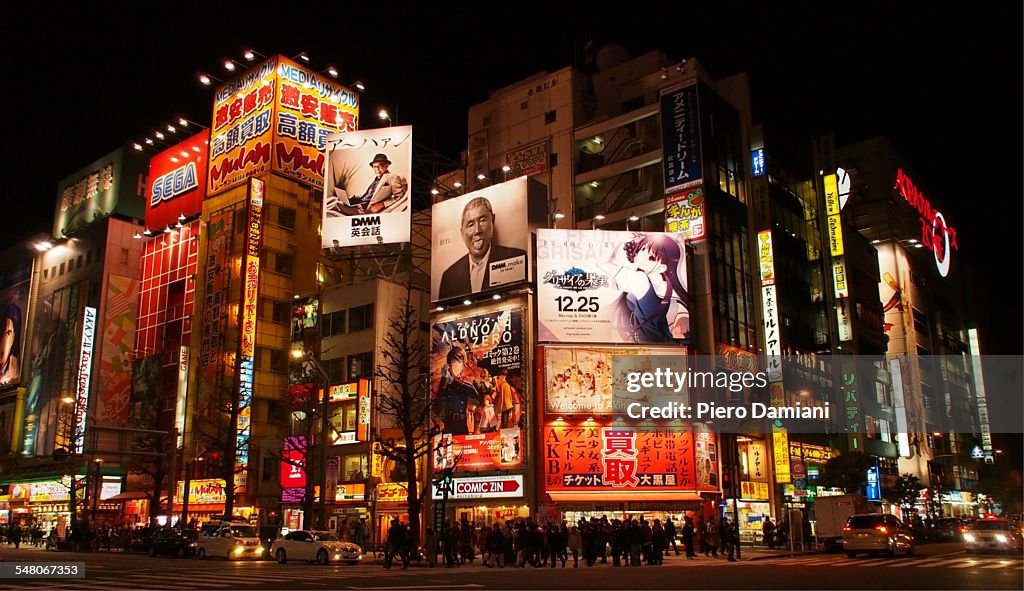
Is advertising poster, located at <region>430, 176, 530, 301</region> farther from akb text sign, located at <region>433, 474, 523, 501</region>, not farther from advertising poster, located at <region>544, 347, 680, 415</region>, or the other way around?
akb text sign, located at <region>433, 474, 523, 501</region>

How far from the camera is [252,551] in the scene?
112 feet

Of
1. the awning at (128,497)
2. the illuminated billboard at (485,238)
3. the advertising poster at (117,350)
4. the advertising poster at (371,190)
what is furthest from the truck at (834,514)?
the advertising poster at (117,350)

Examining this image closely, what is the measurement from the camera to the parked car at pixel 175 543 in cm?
3503

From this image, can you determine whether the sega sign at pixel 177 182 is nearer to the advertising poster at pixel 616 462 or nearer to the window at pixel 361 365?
the window at pixel 361 365

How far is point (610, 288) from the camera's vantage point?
4316 centimetres

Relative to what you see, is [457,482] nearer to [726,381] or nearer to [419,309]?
[419,309]

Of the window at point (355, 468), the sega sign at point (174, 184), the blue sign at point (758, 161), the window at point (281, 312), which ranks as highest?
the sega sign at point (174, 184)

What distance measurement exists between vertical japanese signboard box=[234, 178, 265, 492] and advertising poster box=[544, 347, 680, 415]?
69.4 ft

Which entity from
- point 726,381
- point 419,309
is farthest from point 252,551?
point 726,381

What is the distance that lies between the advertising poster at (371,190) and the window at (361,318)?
4.13 meters

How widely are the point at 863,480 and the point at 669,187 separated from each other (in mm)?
22502

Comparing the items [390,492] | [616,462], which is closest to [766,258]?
[616,462]

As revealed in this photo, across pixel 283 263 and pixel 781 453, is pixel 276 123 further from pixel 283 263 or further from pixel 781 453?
pixel 781 453

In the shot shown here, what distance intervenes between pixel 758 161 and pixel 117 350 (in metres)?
51.0
